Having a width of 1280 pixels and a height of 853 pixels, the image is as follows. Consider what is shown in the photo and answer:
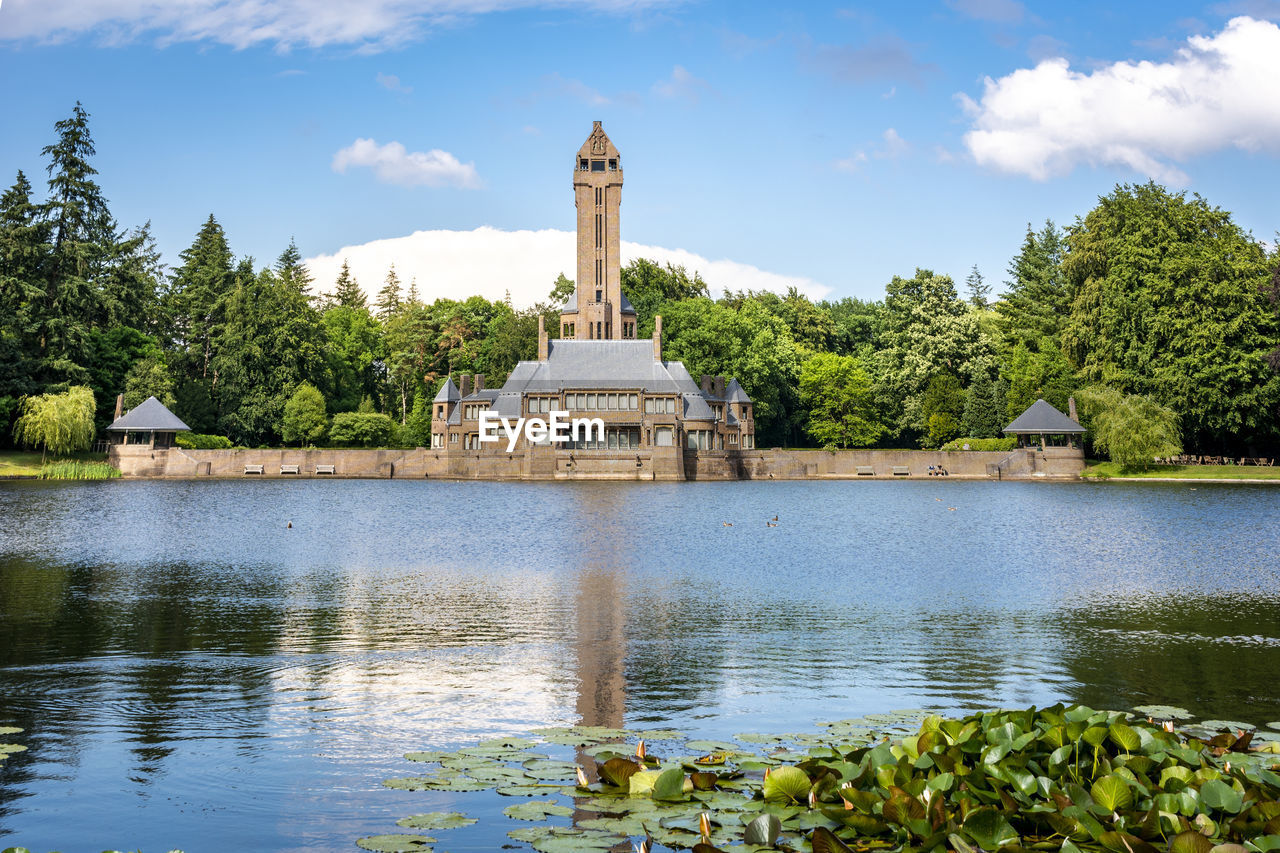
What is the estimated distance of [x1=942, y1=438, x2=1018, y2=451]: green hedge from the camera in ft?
300

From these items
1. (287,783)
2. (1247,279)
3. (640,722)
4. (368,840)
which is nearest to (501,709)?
(640,722)

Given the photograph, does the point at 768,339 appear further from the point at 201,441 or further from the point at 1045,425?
the point at 201,441

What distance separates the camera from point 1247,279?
7806cm

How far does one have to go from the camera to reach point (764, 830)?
777cm

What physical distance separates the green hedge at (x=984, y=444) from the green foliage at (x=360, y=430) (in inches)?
2243

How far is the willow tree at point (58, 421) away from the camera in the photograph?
76.9 meters

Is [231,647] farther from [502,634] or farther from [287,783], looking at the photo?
[287,783]

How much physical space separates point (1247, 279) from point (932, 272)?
30.5 m

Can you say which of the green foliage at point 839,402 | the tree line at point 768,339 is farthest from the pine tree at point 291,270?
the green foliage at point 839,402

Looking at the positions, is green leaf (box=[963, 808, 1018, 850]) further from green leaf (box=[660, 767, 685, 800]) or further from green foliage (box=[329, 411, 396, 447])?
green foliage (box=[329, 411, 396, 447])

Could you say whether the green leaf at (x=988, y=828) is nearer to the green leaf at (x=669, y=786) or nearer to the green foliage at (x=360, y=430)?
the green leaf at (x=669, y=786)

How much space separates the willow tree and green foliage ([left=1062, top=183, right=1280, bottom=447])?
267 feet

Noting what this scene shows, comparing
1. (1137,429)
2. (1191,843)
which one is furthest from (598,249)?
(1191,843)

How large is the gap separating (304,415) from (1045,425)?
67944 millimetres
